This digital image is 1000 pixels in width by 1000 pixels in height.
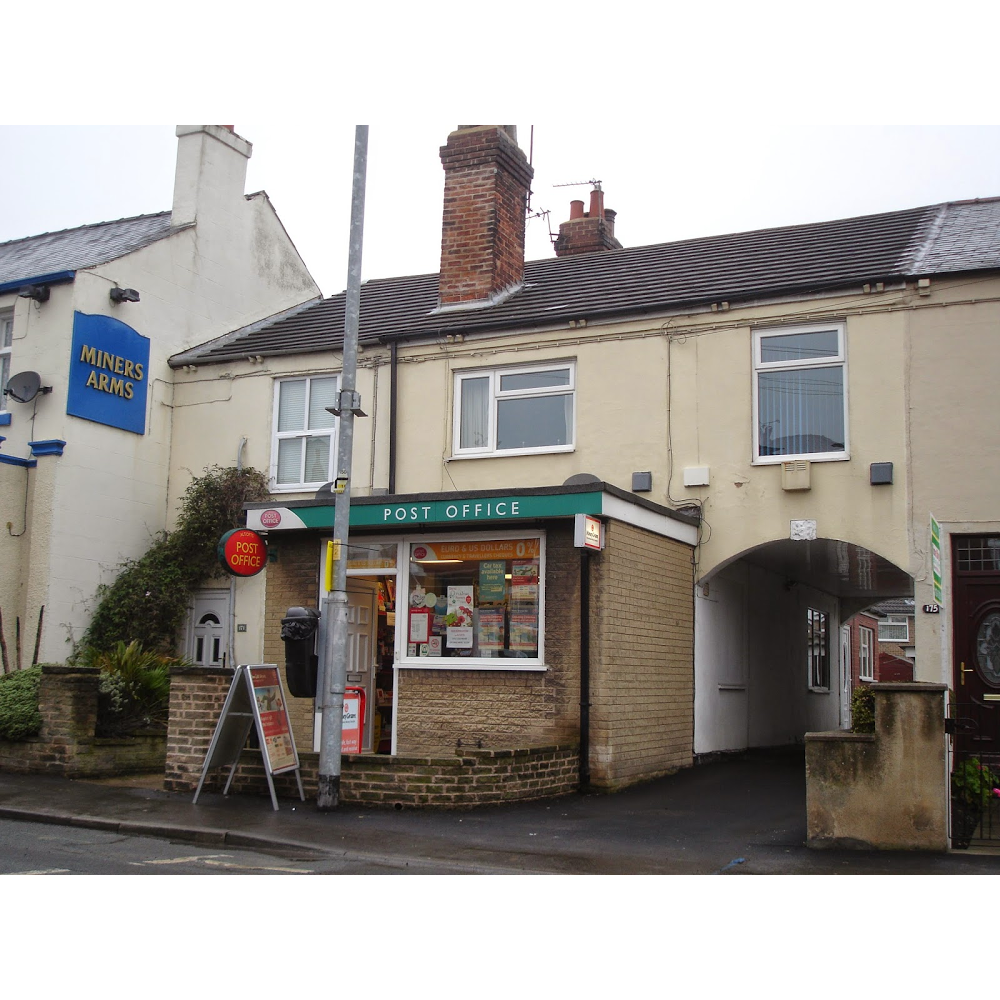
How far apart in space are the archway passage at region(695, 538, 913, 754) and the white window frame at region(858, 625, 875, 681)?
26.8 feet

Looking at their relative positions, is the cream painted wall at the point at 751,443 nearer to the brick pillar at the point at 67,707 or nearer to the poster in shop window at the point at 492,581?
the poster in shop window at the point at 492,581

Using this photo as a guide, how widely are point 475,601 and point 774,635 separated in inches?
302

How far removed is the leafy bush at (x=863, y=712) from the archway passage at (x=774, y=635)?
3631 millimetres

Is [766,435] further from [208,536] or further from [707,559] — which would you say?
[208,536]

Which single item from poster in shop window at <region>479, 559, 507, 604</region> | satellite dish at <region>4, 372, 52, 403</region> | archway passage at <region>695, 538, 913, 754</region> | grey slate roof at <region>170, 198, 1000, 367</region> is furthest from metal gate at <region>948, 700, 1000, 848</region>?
satellite dish at <region>4, 372, 52, 403</region>

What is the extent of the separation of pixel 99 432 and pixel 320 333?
12.5ft

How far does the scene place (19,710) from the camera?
13727 mm

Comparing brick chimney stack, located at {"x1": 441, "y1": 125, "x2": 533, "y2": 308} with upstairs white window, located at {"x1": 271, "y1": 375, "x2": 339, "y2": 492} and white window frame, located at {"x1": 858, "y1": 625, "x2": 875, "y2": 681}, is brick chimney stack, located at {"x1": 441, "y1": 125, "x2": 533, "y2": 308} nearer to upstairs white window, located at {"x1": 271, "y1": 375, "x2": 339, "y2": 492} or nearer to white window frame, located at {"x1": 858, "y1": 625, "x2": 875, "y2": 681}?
upstairs white window, located at {"x1": 271, "y1": 375, "x2": 339, "y2": 492}

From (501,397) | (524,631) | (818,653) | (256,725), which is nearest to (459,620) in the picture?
(524,631)

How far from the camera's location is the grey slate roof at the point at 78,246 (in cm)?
1919

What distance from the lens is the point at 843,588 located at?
23047 mm

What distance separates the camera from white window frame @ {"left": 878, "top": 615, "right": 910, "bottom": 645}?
46934mm

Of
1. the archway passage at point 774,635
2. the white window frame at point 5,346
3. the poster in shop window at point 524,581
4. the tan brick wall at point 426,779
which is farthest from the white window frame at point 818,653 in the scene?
the white window frame at point 5,346

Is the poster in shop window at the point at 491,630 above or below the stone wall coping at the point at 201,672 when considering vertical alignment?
above
